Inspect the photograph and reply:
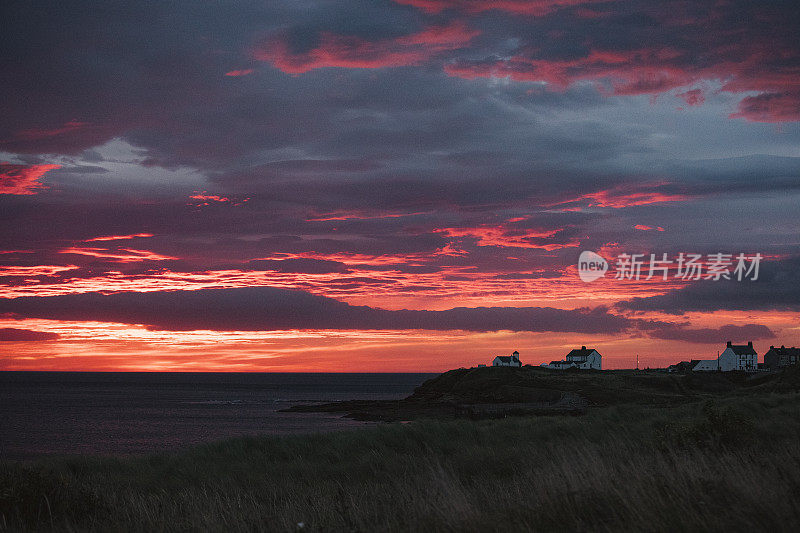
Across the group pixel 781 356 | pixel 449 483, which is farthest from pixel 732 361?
pixel 449 483

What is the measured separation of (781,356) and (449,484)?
147m

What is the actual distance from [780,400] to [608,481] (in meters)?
27.0

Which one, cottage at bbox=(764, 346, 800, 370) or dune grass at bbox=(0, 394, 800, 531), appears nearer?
dune grass at bbox=(0, 394, 800, 531)

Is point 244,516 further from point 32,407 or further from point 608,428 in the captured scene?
point 32,407

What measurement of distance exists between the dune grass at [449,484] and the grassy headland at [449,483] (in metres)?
0.04

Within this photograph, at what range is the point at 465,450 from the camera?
21.7 m

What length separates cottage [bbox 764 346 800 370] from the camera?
134625 mm

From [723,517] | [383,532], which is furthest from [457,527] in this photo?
[723,517]

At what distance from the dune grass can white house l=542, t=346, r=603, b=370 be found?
130 meters

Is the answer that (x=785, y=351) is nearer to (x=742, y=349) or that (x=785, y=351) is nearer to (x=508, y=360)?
(x=742, y=349)

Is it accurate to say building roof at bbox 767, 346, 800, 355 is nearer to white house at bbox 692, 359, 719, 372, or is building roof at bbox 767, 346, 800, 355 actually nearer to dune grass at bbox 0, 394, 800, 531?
white house at bbox 692, 359, 719, 372

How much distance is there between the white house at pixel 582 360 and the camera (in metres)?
151

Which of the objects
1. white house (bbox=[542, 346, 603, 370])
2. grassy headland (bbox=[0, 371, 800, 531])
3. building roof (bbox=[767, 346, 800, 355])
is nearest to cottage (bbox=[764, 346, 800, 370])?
building roof (bbox=[767, 346, 800, 355])

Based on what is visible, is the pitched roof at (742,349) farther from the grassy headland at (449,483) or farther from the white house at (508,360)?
the grassy headland at (449,483)
